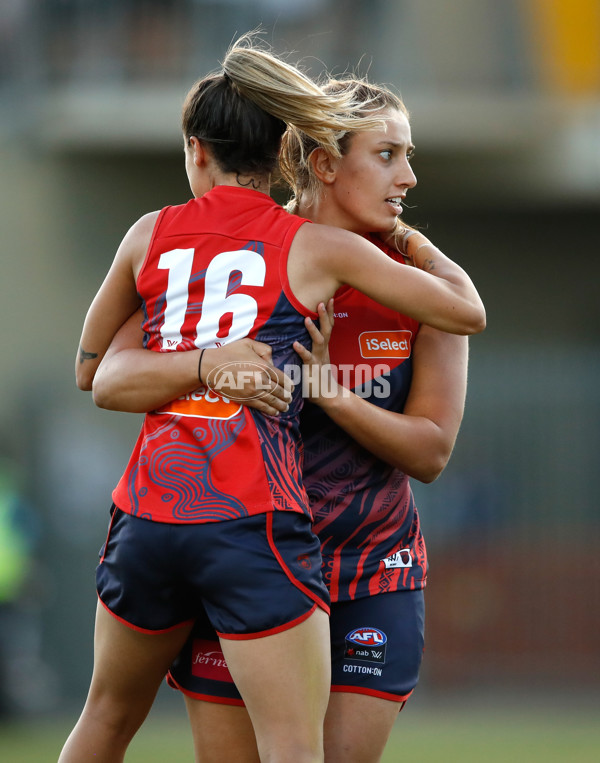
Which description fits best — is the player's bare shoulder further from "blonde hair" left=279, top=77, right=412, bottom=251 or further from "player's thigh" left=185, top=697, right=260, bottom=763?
"player's thigh" left=185, top=697, right=260, bottom=763

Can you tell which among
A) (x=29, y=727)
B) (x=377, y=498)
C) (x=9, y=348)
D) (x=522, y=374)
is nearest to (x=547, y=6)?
(x=522, y=374)

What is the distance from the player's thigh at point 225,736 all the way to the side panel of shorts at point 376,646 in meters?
0.25

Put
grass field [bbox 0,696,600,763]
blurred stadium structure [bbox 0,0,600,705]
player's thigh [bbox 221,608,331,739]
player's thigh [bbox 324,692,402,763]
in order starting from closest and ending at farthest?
1. player's thigh [bbox 221,608,331,739]
2. player's thigh [bbox 324,692,402,763]
3. grass field [bbox 0,696,600,763]
4. blurred stadium structure [bbox 0,0,600,705]

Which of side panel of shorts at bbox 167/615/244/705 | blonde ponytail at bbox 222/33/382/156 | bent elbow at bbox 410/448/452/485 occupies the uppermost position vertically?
blonde ponytail at bbox 222/33/382/156

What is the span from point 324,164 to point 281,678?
1385 millimetres

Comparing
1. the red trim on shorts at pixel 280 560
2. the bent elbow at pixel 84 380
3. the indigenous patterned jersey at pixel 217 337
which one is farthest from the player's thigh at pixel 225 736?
the bent elbow at pixel 84 380

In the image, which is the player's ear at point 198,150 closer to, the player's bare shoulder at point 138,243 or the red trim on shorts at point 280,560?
the player's bare shoulder at point 138,243

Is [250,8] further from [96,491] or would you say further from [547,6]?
[96,491]

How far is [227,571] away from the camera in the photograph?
2623mm

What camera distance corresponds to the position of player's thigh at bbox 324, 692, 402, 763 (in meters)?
2.98

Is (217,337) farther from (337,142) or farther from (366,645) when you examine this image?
(366,645)

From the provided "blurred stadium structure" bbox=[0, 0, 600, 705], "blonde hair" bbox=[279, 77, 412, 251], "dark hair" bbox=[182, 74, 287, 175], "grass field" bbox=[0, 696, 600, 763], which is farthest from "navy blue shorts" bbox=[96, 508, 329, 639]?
Result: "blurred stadium structure" bbox=[0, 0, 600, 705]

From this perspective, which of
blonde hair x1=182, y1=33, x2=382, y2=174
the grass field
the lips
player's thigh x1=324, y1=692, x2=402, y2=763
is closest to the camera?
blonde hair x1=182, y1=33, x2=382, y2=174

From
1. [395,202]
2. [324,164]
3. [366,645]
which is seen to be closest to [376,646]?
[366,645]
